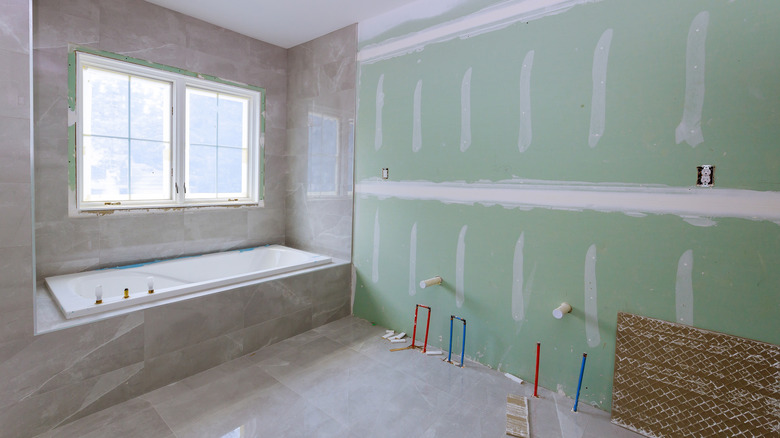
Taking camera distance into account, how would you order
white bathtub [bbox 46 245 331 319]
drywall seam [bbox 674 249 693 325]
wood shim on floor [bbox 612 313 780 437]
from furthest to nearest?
white bathtub [bbox 46 245 331 319]
drywall seam [bbox 674 249 693 325]
wood shim on floor [bbox 612 313 780 437]

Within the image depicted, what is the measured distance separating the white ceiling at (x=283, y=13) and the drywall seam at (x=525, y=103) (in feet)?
3.60

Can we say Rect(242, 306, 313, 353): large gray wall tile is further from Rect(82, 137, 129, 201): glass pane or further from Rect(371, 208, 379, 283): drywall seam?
Rect(82, 137, 129, 201): glass pane

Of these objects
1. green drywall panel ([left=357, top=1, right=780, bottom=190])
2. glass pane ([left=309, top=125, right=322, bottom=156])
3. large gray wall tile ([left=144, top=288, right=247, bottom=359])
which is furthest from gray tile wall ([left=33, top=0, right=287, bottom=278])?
green drywall panel ([left=357, top=1, right=780, bottom=190])

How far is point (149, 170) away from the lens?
9.53 ft

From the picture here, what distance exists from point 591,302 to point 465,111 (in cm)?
137

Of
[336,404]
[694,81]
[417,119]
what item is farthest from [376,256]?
[694,81]

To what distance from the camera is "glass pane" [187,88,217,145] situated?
3.12m

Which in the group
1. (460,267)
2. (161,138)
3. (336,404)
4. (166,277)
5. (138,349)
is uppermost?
(161,138)

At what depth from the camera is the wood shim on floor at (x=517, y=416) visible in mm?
1735

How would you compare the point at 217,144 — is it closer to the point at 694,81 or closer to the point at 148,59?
the point at 148,59

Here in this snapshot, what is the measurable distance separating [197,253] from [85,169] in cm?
100

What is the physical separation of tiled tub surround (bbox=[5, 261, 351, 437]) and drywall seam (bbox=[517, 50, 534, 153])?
1796 mm

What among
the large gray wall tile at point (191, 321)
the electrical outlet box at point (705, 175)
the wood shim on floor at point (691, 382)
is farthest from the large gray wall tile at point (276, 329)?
the electrical outlet box at point (705, 175)

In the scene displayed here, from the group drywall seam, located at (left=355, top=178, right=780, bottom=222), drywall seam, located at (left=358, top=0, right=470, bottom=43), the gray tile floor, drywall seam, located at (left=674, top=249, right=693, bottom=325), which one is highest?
drywall seam, located at (left=358, top=0, right=470, bottom=43)
